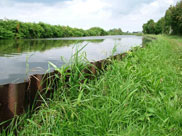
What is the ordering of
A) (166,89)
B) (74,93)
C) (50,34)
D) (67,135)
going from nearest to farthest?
(67,135) → (74,93) → (166,89) → (50,34)

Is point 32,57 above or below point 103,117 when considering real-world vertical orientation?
above

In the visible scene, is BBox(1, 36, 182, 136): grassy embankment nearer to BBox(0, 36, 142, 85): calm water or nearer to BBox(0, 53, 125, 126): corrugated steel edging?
BBox(0, 53, 125, 126): corrugated steel edging

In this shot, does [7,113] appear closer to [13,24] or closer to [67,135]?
[67,135]

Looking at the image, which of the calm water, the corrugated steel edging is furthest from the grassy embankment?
the calm water

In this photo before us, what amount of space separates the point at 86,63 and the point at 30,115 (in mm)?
1206

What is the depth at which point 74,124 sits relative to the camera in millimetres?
1761

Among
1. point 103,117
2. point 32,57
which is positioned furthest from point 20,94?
point 32,57

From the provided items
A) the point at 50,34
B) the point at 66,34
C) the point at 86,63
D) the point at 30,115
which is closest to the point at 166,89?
the point at 86,63

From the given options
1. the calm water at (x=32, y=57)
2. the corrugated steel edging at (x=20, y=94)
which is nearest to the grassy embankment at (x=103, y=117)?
the corrugated steel edging at (x=20, y=94)

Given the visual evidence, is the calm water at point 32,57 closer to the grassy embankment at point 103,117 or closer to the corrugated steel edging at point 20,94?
the corrugated steel edging at point 20,94

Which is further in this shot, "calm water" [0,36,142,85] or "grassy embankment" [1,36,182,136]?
"calm water" [0,36,142,85]

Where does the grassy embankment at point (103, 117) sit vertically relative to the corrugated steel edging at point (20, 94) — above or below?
below

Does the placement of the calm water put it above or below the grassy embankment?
above

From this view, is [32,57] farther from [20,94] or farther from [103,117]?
[103,117]
